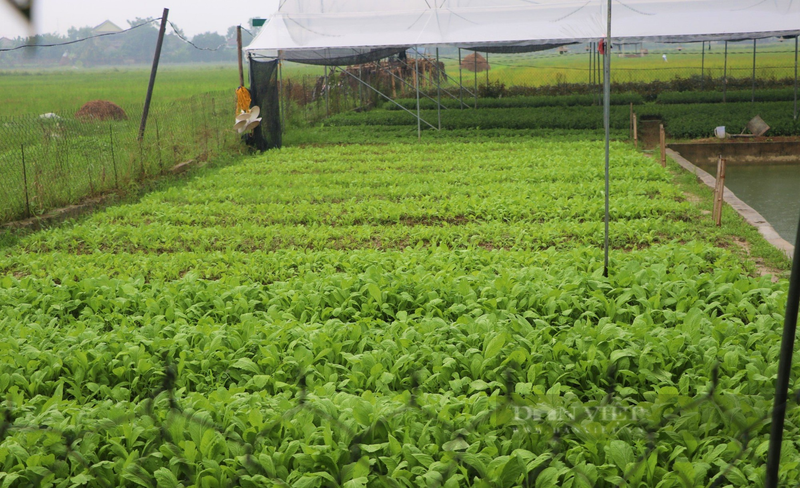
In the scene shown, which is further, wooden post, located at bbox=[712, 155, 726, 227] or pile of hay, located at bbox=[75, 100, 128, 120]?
pile of hay, located at bbox=[75, 100, 128, 120]

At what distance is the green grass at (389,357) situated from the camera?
10.4 feet

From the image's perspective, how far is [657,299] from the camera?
17.1 feet

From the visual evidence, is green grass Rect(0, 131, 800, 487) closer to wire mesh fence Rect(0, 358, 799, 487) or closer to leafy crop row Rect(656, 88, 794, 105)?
wire mesh fence Rect(0, 358, 799, 487)

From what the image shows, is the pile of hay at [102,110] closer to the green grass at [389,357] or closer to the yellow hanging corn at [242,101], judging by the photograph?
the yellow hanging corn at [242,101]

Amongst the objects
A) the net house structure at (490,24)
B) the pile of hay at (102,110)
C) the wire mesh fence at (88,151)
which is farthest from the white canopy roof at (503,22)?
the pile of hay at (102,110)

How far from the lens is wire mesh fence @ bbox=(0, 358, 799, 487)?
3.05m

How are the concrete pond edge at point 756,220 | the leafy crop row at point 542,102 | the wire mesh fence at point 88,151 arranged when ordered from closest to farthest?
the concrete pond edge at point 756,220 < the wire mesh fence at point 88,151 < the leafy crop row at point 542,102

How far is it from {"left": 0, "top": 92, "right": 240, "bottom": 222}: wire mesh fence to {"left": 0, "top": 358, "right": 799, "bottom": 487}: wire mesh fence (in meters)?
6.91

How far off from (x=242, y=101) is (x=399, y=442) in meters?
14.1

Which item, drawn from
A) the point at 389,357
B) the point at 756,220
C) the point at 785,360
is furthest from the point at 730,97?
the point at 785,360

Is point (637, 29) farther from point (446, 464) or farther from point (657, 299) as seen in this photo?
point (446, 464)

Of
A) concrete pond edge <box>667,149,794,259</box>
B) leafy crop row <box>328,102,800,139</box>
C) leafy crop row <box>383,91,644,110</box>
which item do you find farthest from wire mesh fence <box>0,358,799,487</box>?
leafy crop row <box>383,91,644,110</box>

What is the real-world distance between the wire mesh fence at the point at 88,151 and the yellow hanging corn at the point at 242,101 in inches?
23.3

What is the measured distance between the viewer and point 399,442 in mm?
3305
